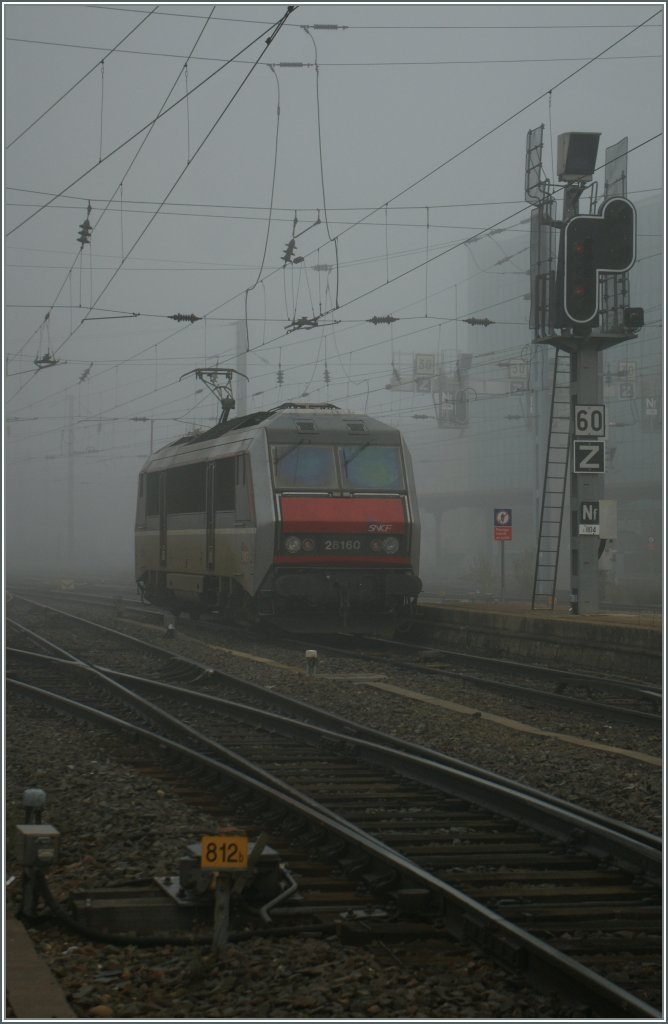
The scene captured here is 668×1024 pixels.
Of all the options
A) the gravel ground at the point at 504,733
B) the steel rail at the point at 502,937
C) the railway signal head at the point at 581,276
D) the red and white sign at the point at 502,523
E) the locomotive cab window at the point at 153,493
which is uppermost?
the railway signal head at the point at 581,276

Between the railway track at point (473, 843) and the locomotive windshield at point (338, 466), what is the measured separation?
6797 mm

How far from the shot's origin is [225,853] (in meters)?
5.43

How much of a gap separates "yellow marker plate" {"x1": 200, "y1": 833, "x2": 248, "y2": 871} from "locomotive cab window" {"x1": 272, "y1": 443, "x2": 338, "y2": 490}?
12.9 meters

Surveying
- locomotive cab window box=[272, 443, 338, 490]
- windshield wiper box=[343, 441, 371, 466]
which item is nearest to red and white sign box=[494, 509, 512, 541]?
windshield wiper box=[343, 441, 371, 466]

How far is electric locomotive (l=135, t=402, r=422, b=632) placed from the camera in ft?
59.3

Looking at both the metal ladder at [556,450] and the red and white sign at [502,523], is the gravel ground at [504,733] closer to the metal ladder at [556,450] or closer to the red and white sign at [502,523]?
the metal ladder at [556,450]

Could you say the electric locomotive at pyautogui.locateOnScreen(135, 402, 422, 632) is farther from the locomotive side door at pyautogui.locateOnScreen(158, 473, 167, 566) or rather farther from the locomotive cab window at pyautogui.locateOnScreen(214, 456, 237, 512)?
the locomotive side door at pyautogui.locateOnScreen(158, 473, 167, 566)

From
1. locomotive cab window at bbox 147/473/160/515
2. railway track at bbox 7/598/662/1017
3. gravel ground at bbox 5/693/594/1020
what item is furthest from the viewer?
locomotive cab window at bbox 147/473/160/515

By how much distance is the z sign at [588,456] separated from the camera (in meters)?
18.2

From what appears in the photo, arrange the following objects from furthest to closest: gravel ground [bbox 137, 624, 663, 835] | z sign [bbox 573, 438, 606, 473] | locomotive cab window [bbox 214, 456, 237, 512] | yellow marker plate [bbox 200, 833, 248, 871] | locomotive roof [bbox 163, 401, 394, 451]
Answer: locomotive cab window [bbox 214, 456, 237, 512] → locomotive roof [bbox 163, 401, 394, 451] → z sign [bbox 573, 438, 606, 473] → gravel ground [bbox 137, 624, 663, 835] → yellow marker plate [bbox 200, 833, 248, 871]

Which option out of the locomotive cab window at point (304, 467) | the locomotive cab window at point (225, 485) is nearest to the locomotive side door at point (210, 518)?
the locomotive cab window at point (225, 485)

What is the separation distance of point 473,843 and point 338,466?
38.9 ft

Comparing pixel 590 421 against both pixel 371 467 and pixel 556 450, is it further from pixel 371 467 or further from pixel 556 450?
pixel 556 450

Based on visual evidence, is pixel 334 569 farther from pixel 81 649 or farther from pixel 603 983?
pixel 603 983
